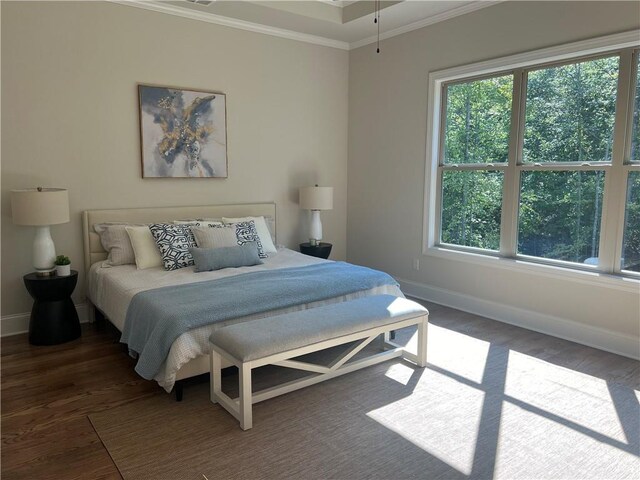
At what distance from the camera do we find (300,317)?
2939 mm

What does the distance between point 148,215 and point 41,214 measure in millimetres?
1023

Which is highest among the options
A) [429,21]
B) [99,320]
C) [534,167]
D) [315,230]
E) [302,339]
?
[429,21]

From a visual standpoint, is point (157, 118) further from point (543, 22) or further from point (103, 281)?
point (543, 22)

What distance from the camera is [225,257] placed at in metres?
3.95

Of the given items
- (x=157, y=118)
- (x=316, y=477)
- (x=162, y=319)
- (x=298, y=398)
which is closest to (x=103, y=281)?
(x=162, y=319)

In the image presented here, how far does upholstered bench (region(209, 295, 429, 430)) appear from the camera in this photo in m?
2.54

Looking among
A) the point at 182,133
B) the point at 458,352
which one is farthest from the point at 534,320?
the point at 182,133

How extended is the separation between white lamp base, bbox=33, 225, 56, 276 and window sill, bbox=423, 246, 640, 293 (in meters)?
3.52

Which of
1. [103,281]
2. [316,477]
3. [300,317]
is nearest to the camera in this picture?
[316,477]

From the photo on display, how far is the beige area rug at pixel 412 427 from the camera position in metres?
2.23

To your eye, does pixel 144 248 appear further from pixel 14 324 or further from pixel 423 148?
pixel 423 148

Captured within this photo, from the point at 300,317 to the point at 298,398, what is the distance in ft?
1.61

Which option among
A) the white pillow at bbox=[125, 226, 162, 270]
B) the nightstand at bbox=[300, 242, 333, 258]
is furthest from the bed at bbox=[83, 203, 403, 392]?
the nightstand at bbox=[300, 242, 333, 258]

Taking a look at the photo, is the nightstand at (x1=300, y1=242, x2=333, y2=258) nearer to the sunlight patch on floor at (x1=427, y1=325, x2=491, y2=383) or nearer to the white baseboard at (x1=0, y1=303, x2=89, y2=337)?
the sunlight patch on floor at (x1=427, y1=325, x2=491, y2=383)
